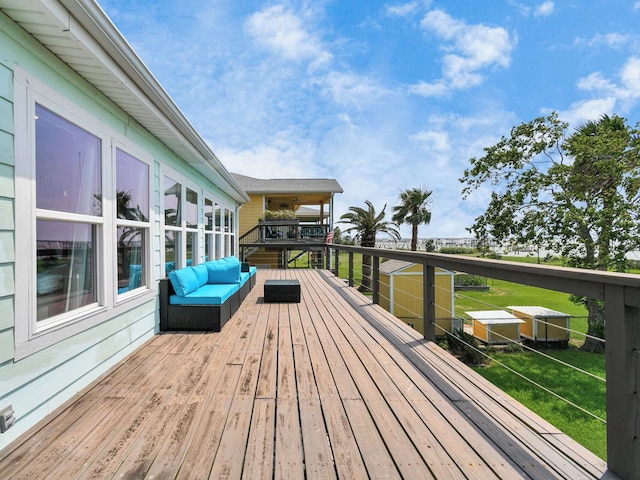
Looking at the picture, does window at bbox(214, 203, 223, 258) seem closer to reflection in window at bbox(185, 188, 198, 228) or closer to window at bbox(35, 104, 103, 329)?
reflection in window at bbox(185, 188, 198, 228)

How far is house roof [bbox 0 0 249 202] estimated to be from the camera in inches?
64.7

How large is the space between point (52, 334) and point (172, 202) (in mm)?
2565

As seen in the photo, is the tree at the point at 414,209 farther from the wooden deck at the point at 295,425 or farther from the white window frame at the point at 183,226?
the wooden deck at the point at 295,425

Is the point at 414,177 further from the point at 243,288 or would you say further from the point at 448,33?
the point at 243,288

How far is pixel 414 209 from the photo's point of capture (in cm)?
2091

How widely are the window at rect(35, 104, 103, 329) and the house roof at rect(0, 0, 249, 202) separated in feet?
1.32

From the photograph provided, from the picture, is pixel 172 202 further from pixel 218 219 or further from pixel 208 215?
pixel 218 219

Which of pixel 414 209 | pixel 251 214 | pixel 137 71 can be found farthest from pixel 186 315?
pixel 414 209

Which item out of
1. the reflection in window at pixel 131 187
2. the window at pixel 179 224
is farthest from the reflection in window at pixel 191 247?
the reflection in window at pixel 131 187

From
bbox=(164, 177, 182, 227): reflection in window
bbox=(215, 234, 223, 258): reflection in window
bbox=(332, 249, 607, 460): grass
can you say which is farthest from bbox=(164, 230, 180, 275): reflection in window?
bbox=(332, 249, 607, 460): grass

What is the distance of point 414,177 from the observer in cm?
2109

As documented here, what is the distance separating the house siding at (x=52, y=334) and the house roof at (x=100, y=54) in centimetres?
8

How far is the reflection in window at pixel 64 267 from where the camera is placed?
196cm

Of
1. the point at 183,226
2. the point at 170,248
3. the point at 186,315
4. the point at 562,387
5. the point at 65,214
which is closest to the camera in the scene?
the point at 65,214
